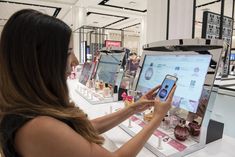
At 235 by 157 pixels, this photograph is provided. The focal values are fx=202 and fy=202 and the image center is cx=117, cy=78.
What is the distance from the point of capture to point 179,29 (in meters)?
1.71

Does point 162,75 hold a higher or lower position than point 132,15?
lower

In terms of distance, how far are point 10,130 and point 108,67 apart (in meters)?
1.26

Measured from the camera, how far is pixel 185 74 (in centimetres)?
85

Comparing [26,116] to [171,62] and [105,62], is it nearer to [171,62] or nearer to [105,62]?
[171,62]

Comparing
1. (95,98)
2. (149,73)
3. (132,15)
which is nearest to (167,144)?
(149,73)

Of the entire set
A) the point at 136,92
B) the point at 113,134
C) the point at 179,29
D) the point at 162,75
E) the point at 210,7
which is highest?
the point at 210,7

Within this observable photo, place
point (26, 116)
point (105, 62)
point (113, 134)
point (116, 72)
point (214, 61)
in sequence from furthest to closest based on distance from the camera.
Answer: point (105, 62) → point (116, 72) → point (113, 134) → point (214, 61) → point (26, 116)

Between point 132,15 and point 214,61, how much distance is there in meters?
7.56

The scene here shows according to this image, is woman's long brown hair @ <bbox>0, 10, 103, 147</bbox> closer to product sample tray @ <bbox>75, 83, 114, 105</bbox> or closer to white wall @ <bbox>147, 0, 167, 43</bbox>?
product sample tray @ <bbox>75, 83, 114, 105</bbox>

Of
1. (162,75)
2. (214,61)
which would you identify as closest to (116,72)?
(162,75)

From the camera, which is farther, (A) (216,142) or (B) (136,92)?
(B) (136,92)

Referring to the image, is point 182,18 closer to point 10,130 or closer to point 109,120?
point 109,120

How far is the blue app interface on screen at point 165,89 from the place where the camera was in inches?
31.3

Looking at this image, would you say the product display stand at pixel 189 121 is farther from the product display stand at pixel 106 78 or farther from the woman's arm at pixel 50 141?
the product display stand at pixel 106 78
